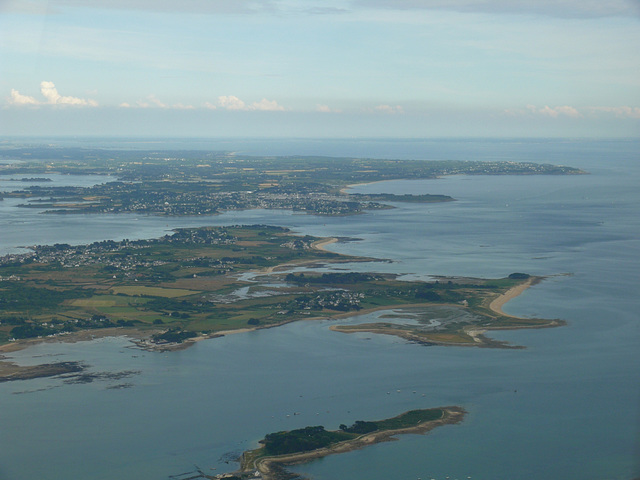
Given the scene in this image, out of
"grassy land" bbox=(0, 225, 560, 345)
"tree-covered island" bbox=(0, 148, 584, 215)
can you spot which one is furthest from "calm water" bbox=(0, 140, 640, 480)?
"tree-covered island" bbox=(0, 148, 584, 215)

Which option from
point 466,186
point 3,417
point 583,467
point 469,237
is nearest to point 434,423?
point 583,467

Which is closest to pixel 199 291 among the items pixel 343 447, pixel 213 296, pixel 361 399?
pixel 213 296

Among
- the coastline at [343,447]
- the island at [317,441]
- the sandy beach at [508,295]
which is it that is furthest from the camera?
the sandy beach at [508,295]

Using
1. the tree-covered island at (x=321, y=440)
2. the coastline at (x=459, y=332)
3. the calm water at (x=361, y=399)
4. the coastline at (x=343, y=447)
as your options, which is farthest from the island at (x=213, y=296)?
the tree-covered island at (x=321, y=440)

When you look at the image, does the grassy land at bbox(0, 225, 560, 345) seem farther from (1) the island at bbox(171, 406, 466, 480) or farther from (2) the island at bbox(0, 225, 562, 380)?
(1) the island at bbox(171, 406, 466, 480)

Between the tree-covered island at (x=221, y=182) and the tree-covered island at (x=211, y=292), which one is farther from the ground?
the tree-covered island at (x=221, y=182)

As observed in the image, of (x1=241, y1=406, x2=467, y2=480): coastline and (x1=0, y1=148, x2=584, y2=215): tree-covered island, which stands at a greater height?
(x1=0, y1=148, x2=584, y2=215): tree-covered island

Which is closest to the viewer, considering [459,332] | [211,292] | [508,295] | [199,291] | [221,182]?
[459,332]

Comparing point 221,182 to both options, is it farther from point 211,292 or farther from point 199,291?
point 211,292

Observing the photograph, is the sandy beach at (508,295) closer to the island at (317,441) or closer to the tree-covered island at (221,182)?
the island at (317,441)
